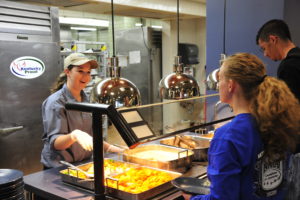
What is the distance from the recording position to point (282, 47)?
296 cm

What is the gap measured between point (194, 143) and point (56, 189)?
1.26 metres

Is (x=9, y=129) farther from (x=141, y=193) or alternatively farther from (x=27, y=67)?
(x=141, y=193)

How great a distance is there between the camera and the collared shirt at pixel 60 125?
239cm

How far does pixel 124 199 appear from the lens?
1765 millimetres

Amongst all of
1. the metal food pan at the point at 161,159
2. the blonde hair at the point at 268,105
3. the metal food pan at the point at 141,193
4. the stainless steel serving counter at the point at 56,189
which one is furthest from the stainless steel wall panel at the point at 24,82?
the blonde hair at the point at 268,105

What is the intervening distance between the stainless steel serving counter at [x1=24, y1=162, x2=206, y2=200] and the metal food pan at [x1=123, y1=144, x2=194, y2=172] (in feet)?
0.25

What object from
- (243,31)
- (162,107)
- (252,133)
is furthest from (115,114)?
(162,107)

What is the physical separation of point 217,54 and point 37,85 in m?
2.58

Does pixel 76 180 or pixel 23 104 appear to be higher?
pixel 23 104

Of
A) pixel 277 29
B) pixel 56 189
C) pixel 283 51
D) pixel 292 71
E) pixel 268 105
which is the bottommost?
pixel 56 189

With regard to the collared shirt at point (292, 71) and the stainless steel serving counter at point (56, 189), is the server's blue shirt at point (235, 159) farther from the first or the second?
the collared shirt at point (292, 71)

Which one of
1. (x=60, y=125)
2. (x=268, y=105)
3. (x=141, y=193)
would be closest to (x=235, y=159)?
(x=268, y=105)

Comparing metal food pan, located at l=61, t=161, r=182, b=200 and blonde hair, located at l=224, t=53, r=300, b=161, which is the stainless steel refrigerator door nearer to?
metal food pan, located at l=61, t=161, r=182, b=200

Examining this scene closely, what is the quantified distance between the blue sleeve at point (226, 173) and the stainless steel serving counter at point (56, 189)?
0.54m
